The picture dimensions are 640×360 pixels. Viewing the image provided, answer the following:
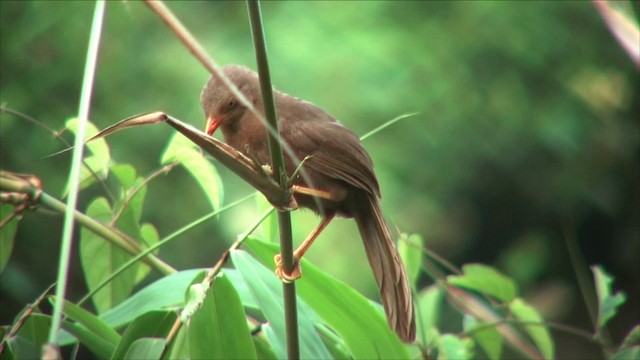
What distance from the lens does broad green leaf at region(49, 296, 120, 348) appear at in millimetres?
1706

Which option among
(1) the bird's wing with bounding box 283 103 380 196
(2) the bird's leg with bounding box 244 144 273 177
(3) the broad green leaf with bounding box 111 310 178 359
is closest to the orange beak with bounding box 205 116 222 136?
(1) the bird's wing with bounding box 283 103 380 196

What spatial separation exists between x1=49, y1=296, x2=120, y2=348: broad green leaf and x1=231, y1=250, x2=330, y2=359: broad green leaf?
0.89ft

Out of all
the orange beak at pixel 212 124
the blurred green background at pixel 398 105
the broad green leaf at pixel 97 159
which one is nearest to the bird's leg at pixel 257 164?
the broad green leaf at pixel 97 159

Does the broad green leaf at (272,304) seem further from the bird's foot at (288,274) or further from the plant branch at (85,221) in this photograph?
the plant branch at (85,221)

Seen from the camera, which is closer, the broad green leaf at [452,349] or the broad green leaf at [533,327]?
the broad green leaf at [452,349]

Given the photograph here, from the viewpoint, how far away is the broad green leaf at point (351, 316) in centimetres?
181

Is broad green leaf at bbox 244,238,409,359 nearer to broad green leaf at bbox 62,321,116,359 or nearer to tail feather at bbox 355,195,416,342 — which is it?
tail feather at bbox 355,195,416,342

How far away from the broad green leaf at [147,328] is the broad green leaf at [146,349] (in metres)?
0.04

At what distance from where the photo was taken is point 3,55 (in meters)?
4.97

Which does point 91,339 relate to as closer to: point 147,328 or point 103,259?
point 147,328

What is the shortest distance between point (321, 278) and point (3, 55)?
365cm

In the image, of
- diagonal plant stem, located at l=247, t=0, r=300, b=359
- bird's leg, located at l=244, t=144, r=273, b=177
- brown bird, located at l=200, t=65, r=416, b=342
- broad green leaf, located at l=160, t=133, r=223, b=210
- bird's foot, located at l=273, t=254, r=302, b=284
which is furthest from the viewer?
brown bird, located at l=200, t=65, r=416, b=342

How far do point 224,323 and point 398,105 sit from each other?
12.4 ft

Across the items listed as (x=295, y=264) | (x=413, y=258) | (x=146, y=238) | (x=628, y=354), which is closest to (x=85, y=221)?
(x=146, y=238)
